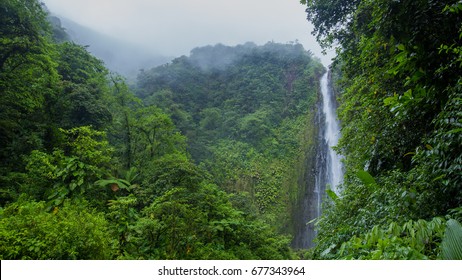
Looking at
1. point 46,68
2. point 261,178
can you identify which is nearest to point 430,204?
point 46,68

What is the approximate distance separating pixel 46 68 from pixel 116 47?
38367 millimetres

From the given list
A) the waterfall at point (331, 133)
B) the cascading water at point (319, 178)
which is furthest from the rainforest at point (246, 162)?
the waterfall at point (331, 133)

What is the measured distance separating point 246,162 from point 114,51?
109ft

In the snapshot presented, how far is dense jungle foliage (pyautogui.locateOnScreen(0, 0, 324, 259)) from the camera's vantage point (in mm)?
4967

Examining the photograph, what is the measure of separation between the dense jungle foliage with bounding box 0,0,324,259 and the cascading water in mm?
1088

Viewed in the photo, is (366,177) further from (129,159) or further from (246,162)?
(246,162)

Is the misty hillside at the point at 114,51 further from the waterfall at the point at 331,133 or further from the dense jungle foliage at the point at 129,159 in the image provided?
the waterfall at the point at 331,133

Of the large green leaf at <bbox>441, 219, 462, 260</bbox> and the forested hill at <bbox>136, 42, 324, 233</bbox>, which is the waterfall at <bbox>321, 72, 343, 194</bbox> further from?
the large green leaf at <bbox>441, 219, 462, 260</bbox>

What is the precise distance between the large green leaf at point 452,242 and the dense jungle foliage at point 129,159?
11.5 feet

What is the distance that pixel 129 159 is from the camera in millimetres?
13742

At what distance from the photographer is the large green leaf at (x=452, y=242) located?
76.5 inches

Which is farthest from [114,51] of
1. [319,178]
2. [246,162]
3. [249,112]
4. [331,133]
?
[319,178]

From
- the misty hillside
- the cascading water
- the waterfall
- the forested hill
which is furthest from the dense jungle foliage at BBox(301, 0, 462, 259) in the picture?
the misty hillside

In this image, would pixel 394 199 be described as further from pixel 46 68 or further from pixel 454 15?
pixel 46 68
